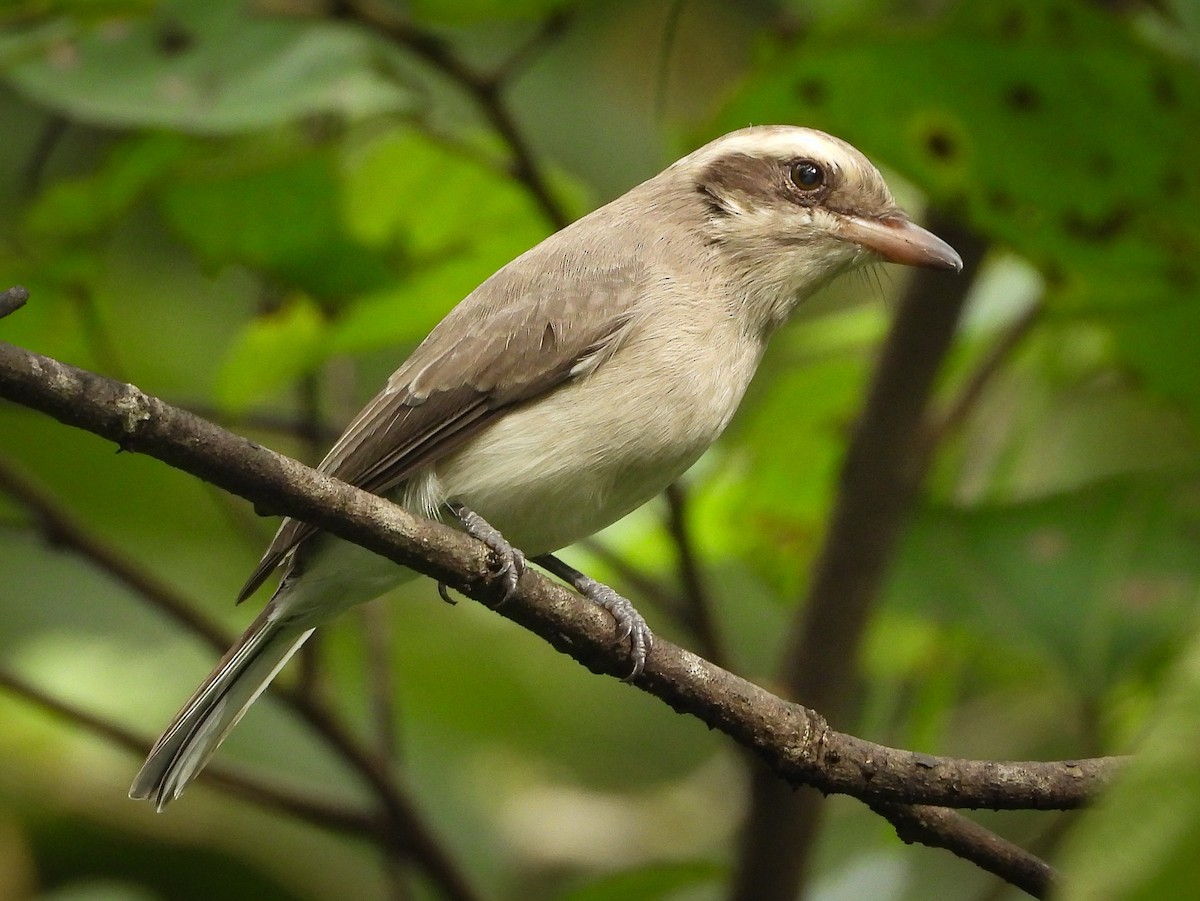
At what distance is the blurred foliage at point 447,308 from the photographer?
3.20m

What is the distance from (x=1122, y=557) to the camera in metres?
3.55

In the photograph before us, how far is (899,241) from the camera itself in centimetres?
310

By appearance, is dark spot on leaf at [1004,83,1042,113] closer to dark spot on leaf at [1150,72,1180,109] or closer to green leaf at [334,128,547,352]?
dark spot on leaf at [1150,72,1180,109]

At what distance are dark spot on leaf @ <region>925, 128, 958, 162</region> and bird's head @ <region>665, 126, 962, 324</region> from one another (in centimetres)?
13

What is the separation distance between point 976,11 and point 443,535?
6.23 feet

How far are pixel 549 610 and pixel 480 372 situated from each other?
810 millimetres

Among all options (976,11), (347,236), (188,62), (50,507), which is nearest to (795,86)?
(976,11)

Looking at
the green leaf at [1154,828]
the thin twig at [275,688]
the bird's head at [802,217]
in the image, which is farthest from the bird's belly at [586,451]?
the green leaf at [1154,828]

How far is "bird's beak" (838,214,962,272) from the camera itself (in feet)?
10.0

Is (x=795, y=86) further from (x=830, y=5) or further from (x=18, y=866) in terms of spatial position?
(x=18, y=866)

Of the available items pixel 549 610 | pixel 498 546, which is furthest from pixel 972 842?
pixel 498 546

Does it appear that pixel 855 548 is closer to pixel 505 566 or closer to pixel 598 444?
pixel 598 444

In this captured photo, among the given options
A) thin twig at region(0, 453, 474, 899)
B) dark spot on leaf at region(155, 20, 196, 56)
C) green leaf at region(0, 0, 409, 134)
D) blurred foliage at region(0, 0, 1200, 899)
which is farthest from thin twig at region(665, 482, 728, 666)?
dark spot on leaf at region(155, 20, 196, 56)

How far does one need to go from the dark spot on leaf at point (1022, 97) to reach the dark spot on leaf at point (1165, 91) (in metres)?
0.24
